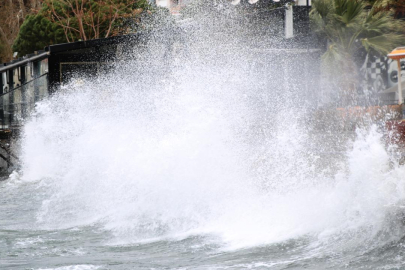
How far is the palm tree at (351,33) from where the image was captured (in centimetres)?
2366

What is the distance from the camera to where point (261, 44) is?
78.1ft

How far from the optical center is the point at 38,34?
32.7 m

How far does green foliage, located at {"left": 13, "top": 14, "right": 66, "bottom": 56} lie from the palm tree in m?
12.8

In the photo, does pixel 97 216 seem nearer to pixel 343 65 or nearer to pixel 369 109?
pixel 369 109

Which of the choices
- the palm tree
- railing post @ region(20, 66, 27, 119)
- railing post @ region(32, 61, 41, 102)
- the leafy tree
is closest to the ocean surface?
railing post @ region(20, 66, 27, 119)

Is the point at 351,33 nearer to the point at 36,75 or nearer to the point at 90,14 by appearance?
the point at 36,75

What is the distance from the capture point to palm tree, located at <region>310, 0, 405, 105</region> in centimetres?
2366

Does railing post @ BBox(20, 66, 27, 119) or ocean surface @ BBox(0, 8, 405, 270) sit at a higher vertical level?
railing post @ BBox(20, 66, 27, 119)

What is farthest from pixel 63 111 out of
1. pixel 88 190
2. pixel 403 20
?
pixel 403 20

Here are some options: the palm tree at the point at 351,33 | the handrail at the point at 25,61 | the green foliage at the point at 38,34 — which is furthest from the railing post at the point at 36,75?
the green foliage at the point at 38,34

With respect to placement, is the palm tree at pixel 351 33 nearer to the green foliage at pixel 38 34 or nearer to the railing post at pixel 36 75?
the railing post at pixel 36 75

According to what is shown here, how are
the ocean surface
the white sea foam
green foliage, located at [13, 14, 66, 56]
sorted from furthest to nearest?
green foliage, located at [13, 14, 66, 56] < the white sea foam < the ocean surface

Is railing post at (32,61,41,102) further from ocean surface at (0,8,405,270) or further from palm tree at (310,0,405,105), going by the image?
palm tree at (310,0,405,105)

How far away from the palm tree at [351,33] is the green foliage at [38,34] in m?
12.8
